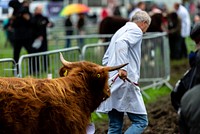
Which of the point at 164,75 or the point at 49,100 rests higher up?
the point at 49,100

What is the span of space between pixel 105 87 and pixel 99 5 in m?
39.5

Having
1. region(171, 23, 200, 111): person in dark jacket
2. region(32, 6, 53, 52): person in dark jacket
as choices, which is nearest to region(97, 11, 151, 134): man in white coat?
region(171, 23, 200, 111): person in dark jacket

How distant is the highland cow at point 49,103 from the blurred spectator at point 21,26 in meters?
8.84

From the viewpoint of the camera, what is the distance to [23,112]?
729 centimetres

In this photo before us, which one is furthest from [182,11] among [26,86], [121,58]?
[26,86]

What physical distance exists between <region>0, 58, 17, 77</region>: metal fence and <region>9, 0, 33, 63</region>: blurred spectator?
19.8 feet

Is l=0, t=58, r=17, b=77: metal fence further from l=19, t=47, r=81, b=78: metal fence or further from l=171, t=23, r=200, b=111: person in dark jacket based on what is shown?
l=171, t=23, r=200, b=111: person in dark jacket

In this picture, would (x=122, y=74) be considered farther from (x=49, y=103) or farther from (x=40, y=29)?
(x=40, y=29)

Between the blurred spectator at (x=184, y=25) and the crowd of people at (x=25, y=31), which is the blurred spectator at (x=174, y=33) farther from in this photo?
the crowd of people at (x=25, y=31)

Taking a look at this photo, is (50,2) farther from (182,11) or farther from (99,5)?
(182,11)

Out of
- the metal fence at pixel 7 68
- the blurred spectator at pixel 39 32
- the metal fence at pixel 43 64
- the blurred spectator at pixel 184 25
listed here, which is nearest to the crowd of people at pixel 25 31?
the blurred spectator at pixel 39 32

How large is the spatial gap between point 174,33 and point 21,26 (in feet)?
23.0

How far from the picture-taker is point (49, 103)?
7395 millimetres

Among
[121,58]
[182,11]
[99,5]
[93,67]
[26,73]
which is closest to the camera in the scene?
[93,67]
